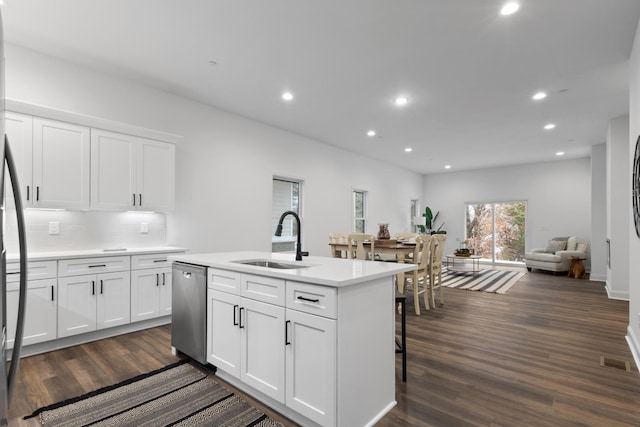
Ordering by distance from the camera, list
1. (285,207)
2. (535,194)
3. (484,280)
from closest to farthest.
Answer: (285,207) → (484,280) → (535,194)

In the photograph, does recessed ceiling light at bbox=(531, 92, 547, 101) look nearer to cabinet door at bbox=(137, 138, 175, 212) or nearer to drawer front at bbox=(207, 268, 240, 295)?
drawer front at bbox=(207, 268, 240, 295)

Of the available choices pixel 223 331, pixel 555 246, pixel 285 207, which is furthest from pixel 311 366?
pixel 555 246

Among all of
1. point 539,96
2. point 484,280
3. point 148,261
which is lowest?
point 484,280

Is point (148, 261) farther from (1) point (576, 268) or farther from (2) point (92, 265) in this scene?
(1) point (576, 268)

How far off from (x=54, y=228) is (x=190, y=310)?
1.93 meters

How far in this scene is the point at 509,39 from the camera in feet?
9.57

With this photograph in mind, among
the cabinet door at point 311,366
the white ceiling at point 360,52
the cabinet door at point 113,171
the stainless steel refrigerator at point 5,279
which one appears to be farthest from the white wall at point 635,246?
the cabinet door at point 113,171

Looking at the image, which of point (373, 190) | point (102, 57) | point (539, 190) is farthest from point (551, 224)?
point (102, 57)

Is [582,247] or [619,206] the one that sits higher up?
[619,206]

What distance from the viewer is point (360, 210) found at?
7.98m

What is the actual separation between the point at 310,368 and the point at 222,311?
913 millimetres

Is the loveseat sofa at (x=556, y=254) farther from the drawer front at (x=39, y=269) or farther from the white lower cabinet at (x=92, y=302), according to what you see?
the drawer front at (x=39, y=269)

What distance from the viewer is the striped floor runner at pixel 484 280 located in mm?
6035

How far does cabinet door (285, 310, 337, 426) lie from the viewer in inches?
66.4
